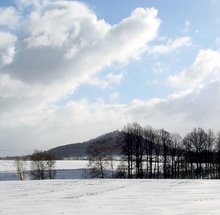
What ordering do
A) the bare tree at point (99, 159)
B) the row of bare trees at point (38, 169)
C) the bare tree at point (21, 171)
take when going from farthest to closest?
the row of bare trees at point (38, 169) < the bare tree at point (21, 171) < the bare tree at point (99, 159)

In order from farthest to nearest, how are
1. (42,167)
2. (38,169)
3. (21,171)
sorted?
(21,171), (42,167), (38,169)

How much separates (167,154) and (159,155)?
2435mm

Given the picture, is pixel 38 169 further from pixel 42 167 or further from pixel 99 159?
pixel 99 159

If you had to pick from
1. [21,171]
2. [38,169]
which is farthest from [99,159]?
[21,171]

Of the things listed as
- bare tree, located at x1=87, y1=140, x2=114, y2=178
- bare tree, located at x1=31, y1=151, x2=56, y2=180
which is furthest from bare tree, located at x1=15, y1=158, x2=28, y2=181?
bare tree, located at x1=87, y1=140, x2=114, y2=178

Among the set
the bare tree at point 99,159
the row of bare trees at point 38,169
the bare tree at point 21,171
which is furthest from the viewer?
the row of bare trees at point 38,169

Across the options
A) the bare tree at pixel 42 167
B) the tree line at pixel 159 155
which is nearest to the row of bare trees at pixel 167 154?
the tree line at pixel 159 155

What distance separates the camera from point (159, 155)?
11262cm

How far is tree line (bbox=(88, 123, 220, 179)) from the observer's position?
104812mm

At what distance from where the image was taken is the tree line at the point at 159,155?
10481cm

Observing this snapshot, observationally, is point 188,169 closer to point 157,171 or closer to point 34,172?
point 157,171

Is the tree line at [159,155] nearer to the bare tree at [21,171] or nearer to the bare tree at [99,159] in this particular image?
the bare tree at [99,159]

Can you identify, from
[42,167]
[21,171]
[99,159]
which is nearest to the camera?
[99,159]

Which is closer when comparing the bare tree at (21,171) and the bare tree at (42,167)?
the bare tree at (21,171)
